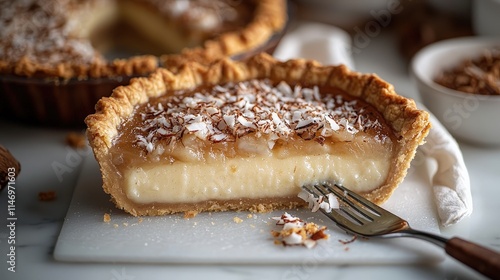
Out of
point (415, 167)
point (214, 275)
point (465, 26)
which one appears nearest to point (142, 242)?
point (214, 275)

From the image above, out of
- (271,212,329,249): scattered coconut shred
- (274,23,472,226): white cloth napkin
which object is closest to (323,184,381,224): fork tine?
(271,212,329,249): scattered coconut shred

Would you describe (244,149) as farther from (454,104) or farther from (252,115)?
(454,104)

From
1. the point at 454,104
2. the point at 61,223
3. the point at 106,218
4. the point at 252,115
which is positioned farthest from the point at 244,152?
the point at 454,104

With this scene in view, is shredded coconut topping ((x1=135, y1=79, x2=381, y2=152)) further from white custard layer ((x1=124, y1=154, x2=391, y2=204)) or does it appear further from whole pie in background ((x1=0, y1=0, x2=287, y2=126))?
whole pie in background ((x1=0, y1=0, x2=287, y2=126))

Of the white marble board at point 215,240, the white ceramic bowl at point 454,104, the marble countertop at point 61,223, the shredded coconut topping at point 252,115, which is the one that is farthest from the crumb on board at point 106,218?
the white ceramic bowl at point 454,104

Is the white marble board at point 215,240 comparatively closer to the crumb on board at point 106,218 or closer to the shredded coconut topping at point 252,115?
the crumb on board at point 106,218

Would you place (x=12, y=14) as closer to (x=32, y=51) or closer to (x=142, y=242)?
(x=32, y=51)
